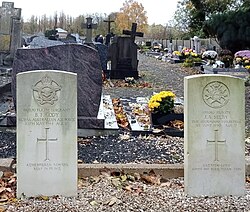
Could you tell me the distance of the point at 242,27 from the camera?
27.4 m

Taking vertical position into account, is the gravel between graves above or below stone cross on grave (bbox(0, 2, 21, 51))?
below

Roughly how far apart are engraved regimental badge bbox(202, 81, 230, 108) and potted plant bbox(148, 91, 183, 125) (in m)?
3.47

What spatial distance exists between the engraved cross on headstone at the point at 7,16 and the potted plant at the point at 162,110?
11.0m

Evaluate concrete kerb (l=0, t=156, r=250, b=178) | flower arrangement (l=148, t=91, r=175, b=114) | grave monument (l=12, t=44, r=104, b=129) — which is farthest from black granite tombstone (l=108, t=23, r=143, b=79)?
concrete kerb (l=0, t=156, r=250, b=178)

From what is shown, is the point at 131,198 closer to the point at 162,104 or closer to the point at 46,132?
the point at 46,132

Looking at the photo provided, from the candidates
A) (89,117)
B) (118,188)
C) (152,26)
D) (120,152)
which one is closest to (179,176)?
(118,188)

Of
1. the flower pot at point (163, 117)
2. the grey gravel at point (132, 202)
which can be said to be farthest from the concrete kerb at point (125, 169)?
the flower pot at point (163, 117)

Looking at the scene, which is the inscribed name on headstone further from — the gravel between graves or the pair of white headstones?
the gravel between graves

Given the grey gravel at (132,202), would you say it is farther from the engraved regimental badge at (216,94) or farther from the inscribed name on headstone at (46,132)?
the engraved regimental badge at (216,94)

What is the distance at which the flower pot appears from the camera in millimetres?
7812

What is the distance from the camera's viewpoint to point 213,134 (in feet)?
14.2

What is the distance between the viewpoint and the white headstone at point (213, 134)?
4.30m

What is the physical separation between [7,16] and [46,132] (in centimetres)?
1431

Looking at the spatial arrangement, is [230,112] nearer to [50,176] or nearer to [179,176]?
[179,176]
